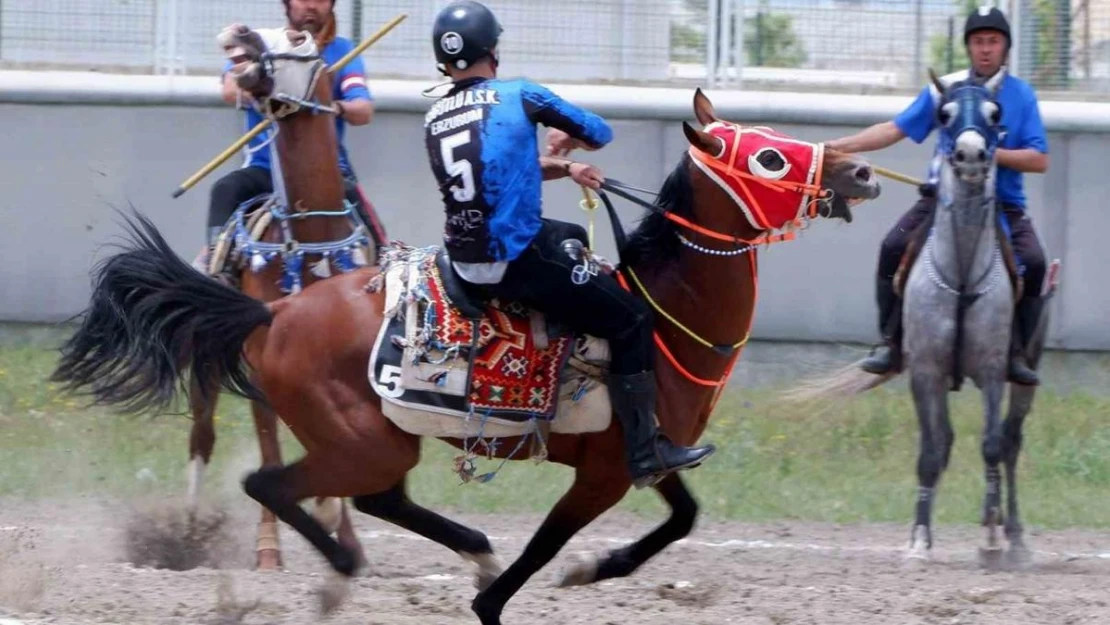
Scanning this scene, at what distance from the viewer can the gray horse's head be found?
7.86 meters

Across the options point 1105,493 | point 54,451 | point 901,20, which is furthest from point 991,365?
point 54,451

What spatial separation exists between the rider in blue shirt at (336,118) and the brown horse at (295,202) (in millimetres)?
253

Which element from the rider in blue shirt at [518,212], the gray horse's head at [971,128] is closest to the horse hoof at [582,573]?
the rider in blue shirt at [518,212]

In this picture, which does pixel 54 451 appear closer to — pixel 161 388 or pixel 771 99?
pixel 161 388

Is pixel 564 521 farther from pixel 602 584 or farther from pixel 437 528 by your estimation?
pixel 602 584

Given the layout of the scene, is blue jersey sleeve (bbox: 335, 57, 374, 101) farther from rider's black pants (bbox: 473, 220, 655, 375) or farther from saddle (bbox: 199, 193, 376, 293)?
rider's black pants (bbox: 473, 220, 655, 375)

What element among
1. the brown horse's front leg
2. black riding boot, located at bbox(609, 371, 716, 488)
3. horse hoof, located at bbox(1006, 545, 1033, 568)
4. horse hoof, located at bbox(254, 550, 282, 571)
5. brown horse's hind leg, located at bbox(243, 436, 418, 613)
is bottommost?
horse hoof, located at bbox(1006, 545, 1033, 568)

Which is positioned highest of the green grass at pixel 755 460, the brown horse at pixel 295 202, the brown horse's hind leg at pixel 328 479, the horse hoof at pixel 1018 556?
the brown horse at pixel 295 202

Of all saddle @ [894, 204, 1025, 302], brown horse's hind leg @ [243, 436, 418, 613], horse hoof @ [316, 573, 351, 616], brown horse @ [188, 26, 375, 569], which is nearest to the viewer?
brown horse's hind leg @ [243, 436, 418, 613]

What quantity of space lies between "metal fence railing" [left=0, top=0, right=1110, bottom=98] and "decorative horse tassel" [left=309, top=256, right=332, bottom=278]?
17.8 feet

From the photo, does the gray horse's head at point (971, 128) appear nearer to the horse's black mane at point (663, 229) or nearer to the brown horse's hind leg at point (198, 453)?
the horse's black mane at point (663, 229)

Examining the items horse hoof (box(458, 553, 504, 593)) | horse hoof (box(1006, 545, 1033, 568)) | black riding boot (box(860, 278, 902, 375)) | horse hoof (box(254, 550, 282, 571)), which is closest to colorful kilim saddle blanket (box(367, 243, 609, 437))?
horse hoof (box(458, 553, 504, 593))

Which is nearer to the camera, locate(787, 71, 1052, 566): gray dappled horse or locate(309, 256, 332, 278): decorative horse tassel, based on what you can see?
locate(309, 256, 332, 278): decorative horse tassel

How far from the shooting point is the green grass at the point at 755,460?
9539 mm
